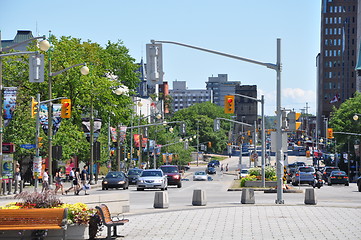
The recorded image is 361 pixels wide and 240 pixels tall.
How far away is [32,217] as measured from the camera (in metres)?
17.5

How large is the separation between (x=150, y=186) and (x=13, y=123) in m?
18.6

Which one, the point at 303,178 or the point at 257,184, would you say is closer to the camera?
the point at 257,184

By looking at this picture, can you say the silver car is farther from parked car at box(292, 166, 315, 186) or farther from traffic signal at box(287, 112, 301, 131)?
traffic signal at box(287, 112, 301, 131)

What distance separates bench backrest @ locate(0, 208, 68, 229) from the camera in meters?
17.5

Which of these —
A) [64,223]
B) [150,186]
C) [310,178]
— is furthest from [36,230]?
[310,178]

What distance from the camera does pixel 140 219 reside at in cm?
2502

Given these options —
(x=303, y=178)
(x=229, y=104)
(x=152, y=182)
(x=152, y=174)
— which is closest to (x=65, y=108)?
(x=152, y=182)

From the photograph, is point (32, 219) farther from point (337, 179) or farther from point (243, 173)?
point (243, 173)

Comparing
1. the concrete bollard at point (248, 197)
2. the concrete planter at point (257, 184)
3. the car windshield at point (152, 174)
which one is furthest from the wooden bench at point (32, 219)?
the concrete planter at point (257, 184)

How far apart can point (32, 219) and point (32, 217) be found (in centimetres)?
5

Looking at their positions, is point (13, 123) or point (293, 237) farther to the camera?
point (13, 123)

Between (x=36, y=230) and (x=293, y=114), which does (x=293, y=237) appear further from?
(x=293, y=114)

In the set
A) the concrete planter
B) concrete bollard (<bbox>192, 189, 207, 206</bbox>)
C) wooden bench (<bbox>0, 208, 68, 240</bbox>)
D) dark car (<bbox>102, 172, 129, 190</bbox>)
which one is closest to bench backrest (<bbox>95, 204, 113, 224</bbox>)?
wooden bench (<bbox>0, 208, 68, 240</bbox>)

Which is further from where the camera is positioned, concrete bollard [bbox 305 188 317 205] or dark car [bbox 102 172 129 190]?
dark car [bbox 102 172 129 190]
